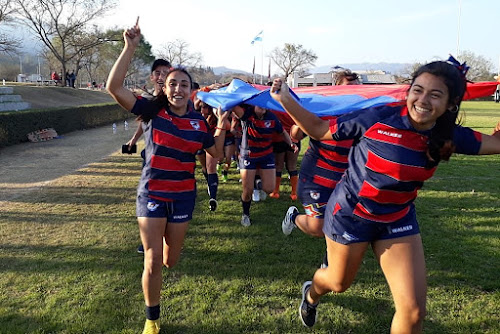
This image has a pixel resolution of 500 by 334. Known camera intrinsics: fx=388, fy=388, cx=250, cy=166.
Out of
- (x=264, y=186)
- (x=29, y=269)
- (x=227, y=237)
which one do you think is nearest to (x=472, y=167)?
(x=264, y=186)

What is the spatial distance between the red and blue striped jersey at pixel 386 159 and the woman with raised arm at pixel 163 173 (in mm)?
1267

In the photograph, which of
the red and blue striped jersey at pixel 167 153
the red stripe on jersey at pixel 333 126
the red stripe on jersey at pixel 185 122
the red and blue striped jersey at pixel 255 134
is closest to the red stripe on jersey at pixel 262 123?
the red and blue striped jersey at pixel 255 134

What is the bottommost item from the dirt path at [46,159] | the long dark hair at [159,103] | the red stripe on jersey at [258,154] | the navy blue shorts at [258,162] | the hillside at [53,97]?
the dirt path at [46,159]

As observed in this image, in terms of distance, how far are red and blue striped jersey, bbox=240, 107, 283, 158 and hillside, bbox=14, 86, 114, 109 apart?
20316 millimetres

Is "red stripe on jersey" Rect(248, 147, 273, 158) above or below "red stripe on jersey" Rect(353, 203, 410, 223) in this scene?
above

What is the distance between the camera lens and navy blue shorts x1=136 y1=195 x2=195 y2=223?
9.95 feet

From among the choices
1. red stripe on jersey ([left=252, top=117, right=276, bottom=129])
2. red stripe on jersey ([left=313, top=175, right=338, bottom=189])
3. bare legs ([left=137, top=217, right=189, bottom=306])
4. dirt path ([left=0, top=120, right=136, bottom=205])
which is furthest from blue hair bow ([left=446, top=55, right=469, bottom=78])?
dirt path ([left=0, top=120, right=136, bottom=205])

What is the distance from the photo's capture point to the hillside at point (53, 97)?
24.1 m

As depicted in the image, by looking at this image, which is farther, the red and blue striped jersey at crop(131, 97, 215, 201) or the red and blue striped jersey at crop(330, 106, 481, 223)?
the red and blue striped jersey at crop(131, 97, 215, 201)

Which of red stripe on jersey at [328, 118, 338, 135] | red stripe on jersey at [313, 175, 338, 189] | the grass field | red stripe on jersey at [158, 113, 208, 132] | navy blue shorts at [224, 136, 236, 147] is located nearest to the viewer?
red stripe on jersey at [328, 118, 338, 135]

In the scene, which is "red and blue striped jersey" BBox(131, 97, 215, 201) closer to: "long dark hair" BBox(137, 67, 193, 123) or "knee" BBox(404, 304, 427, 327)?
"long dark hair" BBox(137, 67, 193, 123)

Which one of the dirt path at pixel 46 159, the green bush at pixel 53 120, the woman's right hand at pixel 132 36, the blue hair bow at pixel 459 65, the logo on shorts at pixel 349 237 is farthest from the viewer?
the green bush at pixel 53 120

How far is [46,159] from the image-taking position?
1112 cm

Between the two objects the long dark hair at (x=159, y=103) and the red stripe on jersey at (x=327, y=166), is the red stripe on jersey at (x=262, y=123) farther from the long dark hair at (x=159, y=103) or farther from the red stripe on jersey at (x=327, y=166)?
the long dark hair at (x=159, y=103)
